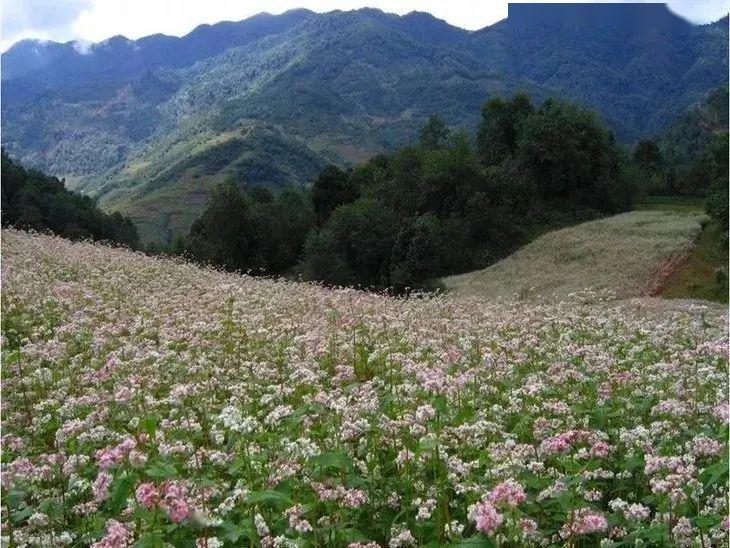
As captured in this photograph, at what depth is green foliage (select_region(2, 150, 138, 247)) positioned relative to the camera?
5531 centimetres

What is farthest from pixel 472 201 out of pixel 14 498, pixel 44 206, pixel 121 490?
pixel 121 490

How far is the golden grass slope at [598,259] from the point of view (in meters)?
42.6

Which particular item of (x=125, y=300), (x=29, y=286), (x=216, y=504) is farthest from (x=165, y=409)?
(x=29, y=286)

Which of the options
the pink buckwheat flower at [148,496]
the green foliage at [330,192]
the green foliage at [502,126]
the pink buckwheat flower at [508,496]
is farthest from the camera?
the green foliage at [330,192]

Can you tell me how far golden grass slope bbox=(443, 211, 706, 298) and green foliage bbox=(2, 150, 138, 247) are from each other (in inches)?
1248

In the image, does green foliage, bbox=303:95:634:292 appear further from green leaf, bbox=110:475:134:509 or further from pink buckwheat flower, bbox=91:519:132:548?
pink buckwheat flower, bbox=91:519:132:548

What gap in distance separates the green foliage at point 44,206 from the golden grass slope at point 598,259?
31.7 meters

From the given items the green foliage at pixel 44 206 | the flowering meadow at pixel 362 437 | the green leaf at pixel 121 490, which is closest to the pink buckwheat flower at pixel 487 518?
the flowering meadow at pixel 362 437

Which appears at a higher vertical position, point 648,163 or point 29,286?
point 648,163

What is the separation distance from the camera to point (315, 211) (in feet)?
287

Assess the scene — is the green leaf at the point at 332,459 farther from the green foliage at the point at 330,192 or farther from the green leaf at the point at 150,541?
the green foliage at the point at 330,192

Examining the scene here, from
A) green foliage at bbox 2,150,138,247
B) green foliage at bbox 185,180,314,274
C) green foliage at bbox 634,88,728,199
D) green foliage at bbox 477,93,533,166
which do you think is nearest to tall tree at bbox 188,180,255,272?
green foliage at bbox 185,180,314,274

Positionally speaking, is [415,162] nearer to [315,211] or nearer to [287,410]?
[315,211]

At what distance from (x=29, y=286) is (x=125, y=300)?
1.99 m
